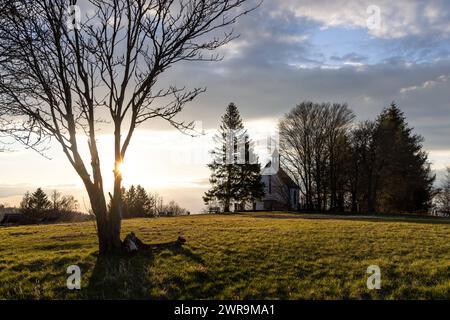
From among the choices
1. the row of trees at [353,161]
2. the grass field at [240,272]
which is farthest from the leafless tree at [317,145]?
the grass field at [240,272]

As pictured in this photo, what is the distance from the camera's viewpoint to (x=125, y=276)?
961 cm

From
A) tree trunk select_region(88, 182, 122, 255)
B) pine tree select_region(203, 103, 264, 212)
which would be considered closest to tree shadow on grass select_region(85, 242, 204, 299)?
tree trunk select_region(88, 182, 122, 255)

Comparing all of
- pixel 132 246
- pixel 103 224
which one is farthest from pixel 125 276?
pixel 103 224

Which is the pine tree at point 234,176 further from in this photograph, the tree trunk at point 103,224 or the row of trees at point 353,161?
the tree trunk at point 103,224

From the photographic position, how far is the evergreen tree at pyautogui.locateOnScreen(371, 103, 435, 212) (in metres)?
51.3

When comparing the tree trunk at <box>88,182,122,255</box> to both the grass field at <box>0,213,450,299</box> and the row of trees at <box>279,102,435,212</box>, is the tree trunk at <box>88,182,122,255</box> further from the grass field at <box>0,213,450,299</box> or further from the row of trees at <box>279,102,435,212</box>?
the row of trees at <box>279,102,435,212</box>

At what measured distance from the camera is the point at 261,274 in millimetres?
10016

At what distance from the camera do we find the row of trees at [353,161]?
52.0 metres

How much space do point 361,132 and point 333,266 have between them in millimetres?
47173

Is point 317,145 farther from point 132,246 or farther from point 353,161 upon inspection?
point 132,246

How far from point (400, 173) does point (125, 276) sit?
4920cm

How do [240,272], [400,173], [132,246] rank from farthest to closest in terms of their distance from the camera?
[400,173] → [132,246] → [240,272]

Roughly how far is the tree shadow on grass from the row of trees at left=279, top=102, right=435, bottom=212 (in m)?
45.7
